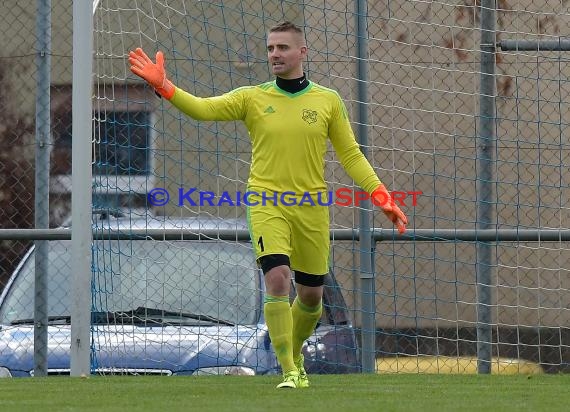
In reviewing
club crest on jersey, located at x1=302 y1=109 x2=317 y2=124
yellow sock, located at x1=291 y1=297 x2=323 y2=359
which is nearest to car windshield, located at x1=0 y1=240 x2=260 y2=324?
yellow sock, located at x1=291 y1=297 x2=323 y2=359

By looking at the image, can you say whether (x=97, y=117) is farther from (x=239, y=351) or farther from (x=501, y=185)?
(x=501, y=185)

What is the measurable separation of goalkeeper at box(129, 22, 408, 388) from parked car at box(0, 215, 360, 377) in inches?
64.4

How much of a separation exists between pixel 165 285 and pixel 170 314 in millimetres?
238

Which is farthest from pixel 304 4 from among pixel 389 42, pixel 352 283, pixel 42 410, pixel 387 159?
pixel 42 410

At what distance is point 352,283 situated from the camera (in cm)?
1050

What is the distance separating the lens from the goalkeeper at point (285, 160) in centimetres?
725

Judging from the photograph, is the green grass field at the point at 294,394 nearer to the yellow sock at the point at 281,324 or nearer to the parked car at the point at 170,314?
the yellow sock at the point at 281,324

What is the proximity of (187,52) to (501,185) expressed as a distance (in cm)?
245

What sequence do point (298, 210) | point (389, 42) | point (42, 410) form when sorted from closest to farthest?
point (42, 410)
point (298, 210)
point (389, 42)

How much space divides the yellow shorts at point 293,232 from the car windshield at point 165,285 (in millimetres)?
1917

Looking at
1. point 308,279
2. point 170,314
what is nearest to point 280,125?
point 308,279

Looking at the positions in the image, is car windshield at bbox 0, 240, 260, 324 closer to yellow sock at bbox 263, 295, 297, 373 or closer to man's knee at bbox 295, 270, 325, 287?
man's knee at bbox 295, 270, 325, 287

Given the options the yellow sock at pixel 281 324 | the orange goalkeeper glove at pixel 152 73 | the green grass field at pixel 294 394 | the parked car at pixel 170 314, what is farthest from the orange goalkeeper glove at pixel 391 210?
the parked car at pixel 170 314

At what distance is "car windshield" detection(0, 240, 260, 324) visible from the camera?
9570 mm
